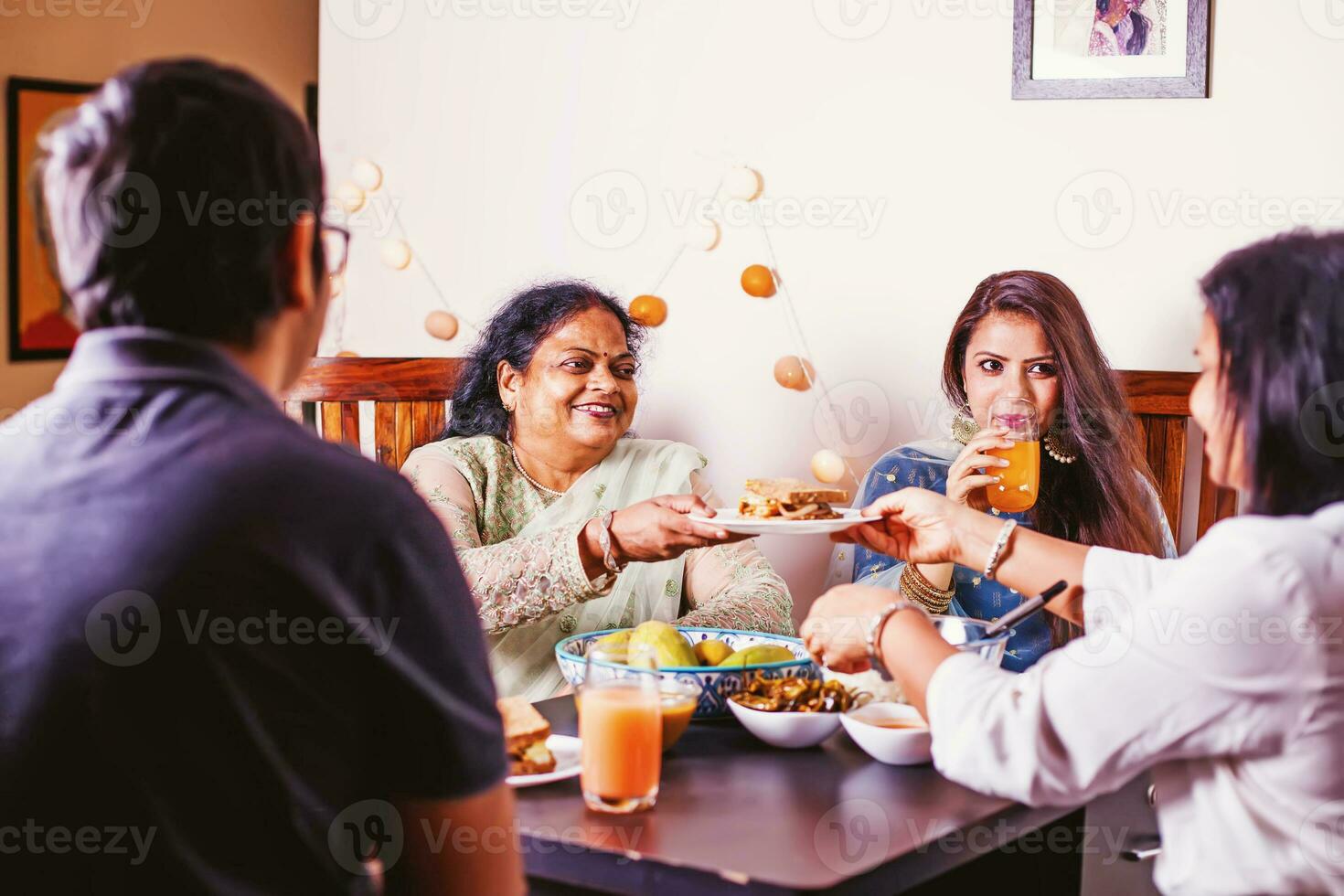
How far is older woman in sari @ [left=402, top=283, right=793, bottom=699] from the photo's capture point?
2.44 m

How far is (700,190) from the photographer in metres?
2.99

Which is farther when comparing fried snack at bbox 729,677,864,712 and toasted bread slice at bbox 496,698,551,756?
fried snack at bbox 729,677,864,712

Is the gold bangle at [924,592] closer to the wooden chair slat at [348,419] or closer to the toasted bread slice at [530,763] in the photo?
the toasted bread slice at [530,763]

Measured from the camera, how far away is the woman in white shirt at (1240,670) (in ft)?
3.63

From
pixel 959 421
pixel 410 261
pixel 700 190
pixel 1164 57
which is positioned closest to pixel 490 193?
pixel 410 261

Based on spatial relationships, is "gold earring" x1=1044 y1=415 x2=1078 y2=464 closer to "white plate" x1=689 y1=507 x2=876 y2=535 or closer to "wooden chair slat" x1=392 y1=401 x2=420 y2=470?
"white plate" x1=689 y1=507 x2=876 y2=535

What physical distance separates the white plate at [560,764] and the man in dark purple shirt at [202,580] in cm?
42

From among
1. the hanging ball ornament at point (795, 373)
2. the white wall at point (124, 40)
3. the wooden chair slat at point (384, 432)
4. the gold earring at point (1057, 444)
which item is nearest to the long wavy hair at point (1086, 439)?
the gold earring at point (1057, 444)

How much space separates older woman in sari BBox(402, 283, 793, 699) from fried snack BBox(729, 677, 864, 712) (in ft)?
2.12

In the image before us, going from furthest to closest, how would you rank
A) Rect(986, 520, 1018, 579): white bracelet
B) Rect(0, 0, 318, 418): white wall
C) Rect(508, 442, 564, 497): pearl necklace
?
Rect(0, 0, 318, 418): white wall < Rect(508, 442, 564, 497): pearl necklace < Rect(986, 520, 1018, 579): white bracelet

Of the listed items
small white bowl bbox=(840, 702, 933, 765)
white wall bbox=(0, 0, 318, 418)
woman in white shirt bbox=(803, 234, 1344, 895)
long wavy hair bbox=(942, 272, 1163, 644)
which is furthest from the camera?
white wall bbox=(0, 0, 318, 418)

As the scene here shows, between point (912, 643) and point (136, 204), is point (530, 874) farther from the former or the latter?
point (136, 204)

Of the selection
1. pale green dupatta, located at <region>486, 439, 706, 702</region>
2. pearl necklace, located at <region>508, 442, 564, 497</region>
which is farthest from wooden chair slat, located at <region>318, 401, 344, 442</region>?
pale green dupatta, located at <region>486, 439, 706, 702</region>

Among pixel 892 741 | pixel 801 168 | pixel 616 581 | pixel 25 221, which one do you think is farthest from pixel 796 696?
pixel 25 221
